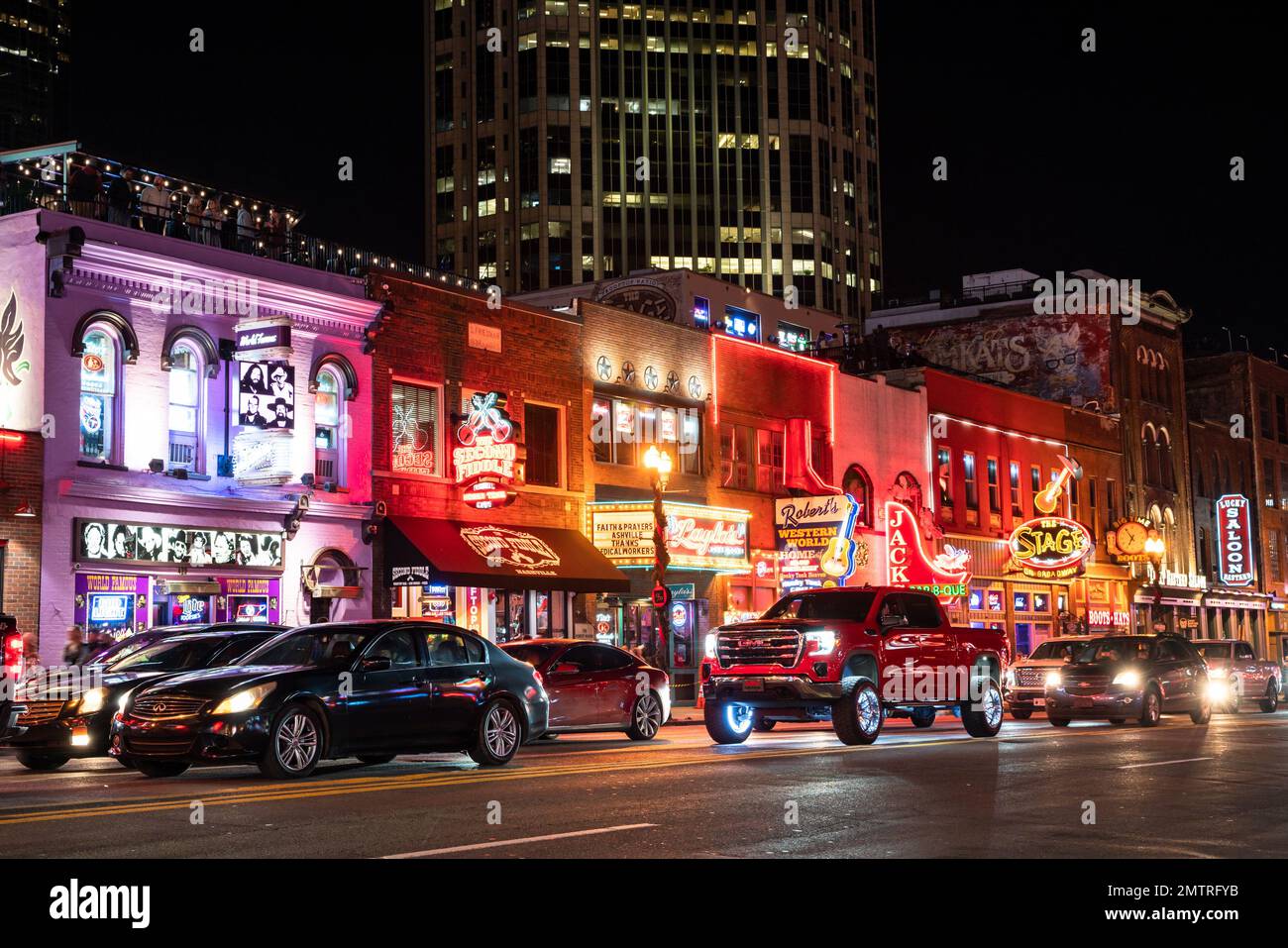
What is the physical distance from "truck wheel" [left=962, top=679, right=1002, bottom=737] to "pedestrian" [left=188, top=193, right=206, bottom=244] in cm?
1665

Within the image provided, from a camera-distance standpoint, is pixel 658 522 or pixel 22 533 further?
pixel 658 522

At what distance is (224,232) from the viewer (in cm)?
3123

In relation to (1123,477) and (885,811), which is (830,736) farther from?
(1123,477)

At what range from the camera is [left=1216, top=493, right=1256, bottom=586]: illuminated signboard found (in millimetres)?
70938

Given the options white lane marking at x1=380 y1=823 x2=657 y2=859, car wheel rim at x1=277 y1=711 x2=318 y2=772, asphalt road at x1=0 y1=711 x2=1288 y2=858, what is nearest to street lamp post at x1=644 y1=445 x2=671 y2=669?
asphalt road at x1=0 y1=711 x2=1288 y2=858

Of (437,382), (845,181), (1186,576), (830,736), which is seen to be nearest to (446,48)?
(845,181)

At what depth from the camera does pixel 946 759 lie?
1819 centimetres

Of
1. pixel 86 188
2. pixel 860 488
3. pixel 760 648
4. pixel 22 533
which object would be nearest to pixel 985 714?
pixel 760 648

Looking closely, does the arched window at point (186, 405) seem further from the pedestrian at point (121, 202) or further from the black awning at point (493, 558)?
the black awning at point (493, 558)

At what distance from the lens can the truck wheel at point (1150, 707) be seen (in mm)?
28078

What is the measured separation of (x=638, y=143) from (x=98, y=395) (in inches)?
4365

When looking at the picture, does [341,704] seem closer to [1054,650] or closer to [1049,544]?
[1054,650]

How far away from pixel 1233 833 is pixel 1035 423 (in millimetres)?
47218

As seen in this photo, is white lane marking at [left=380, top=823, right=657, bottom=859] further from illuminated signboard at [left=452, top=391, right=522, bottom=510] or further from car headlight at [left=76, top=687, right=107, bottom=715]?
illuminated signboard at [left=452, top=391, right=522, bottom=510]
